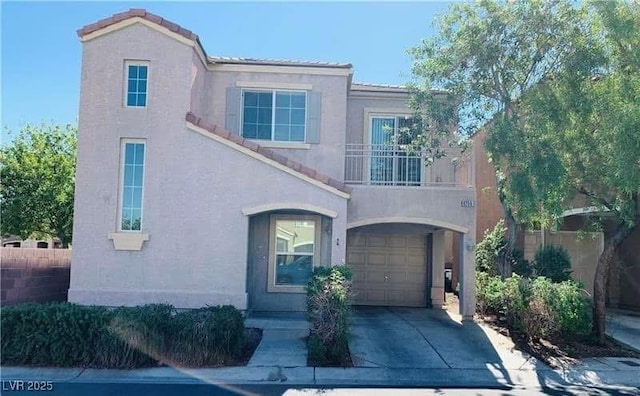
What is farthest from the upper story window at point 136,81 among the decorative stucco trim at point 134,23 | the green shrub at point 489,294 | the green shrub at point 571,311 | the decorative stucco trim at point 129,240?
the green shrub at point 571,311

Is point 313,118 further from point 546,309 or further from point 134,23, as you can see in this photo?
point 546,309

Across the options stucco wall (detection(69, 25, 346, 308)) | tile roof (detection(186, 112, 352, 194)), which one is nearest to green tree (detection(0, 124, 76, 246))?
stucco wall (detection(69, 25, 346, 308))

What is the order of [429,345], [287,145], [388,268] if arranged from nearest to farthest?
1. [429,345]
2. [287,145]
3. [388,268]

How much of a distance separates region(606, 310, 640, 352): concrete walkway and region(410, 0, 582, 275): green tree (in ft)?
12.3

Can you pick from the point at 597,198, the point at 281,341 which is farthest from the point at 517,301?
the point at 281,341

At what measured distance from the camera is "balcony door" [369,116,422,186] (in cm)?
1436

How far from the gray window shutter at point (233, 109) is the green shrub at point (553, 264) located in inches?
357

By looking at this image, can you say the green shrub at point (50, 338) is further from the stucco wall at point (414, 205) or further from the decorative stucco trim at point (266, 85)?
the decorative stucco trim at point (266, 85)

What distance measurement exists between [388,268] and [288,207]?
5.87m

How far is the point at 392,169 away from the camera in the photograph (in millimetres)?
14820

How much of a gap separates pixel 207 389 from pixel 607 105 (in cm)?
862

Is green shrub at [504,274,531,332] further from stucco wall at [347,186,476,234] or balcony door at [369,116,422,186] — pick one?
balcony door at [369,116,422,186]

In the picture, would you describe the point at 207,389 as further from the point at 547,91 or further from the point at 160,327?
the point at 547,91

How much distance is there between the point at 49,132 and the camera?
67.9 feet
